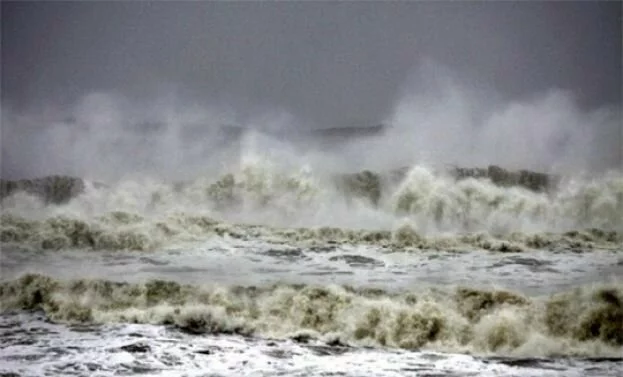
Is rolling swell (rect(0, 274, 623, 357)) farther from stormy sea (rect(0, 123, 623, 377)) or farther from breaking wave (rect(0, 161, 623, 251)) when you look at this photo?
breaking wave (rect(0, 161, 623, 251))

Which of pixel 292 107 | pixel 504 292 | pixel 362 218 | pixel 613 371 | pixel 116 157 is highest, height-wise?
pixel 292 107

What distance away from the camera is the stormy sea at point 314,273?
3.05 metres

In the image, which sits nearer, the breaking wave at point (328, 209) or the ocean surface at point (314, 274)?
the ocean surface at point (314, 274)

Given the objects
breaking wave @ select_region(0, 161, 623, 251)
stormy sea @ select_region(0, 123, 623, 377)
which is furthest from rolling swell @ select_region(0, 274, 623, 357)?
breaking wave @ select_region(0, 161, 623, 251)

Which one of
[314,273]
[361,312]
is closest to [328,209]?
[314,273]

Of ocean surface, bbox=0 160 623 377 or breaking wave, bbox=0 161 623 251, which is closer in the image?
ocean surface, bbox=0 160 623 377

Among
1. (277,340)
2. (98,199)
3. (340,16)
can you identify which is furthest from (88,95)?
(277,340)

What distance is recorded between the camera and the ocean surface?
305 centimetres

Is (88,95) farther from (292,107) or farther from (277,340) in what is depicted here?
(277,340)

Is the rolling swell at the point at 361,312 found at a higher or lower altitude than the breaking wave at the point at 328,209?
lower

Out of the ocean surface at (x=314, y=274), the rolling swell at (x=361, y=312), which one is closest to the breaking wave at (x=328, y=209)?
the ocean surface at (x=314, y=274)

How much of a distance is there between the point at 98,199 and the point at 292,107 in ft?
3.39

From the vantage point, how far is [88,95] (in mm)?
3652

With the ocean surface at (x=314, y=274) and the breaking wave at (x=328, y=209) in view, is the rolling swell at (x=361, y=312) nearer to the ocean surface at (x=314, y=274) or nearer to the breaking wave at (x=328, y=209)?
the ocean surface at (x=314, y=274)
